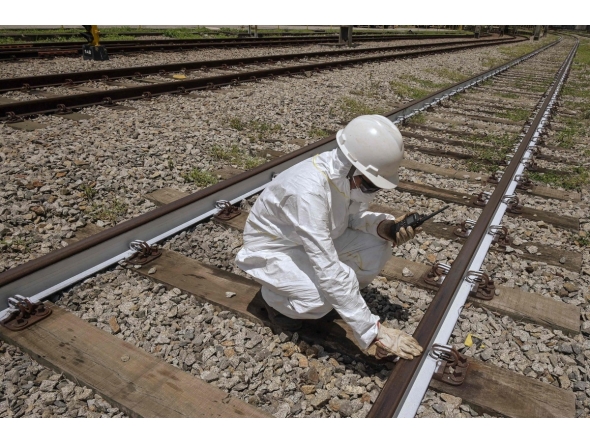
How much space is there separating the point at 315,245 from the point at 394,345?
68 cm

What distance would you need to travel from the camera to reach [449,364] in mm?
2756

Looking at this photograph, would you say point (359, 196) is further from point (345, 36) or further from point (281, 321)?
point (345, 36)

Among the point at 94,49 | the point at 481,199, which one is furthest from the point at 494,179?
the point at 94,49

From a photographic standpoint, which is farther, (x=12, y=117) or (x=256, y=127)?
(x=256, y=127)

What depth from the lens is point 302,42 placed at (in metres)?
21.4

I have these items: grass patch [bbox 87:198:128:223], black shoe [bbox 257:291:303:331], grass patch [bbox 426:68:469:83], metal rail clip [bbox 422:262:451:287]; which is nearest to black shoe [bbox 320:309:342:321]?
black shoe [bbox 257:291:303:331]

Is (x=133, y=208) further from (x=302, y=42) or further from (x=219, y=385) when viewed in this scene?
(x=302, y=42)

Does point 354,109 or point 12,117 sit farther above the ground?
point 12,117

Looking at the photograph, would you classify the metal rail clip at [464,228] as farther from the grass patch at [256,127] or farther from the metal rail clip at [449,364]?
the grass patch at [256,127]

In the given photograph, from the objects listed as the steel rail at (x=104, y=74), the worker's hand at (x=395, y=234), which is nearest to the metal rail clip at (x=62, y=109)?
the steel rail at (x=104, y=74)

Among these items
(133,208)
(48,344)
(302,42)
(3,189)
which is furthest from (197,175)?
(302,42)

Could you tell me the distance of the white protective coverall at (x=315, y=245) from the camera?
2635 mm

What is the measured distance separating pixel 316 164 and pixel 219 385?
129cm

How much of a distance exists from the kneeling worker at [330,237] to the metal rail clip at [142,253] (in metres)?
0.90
